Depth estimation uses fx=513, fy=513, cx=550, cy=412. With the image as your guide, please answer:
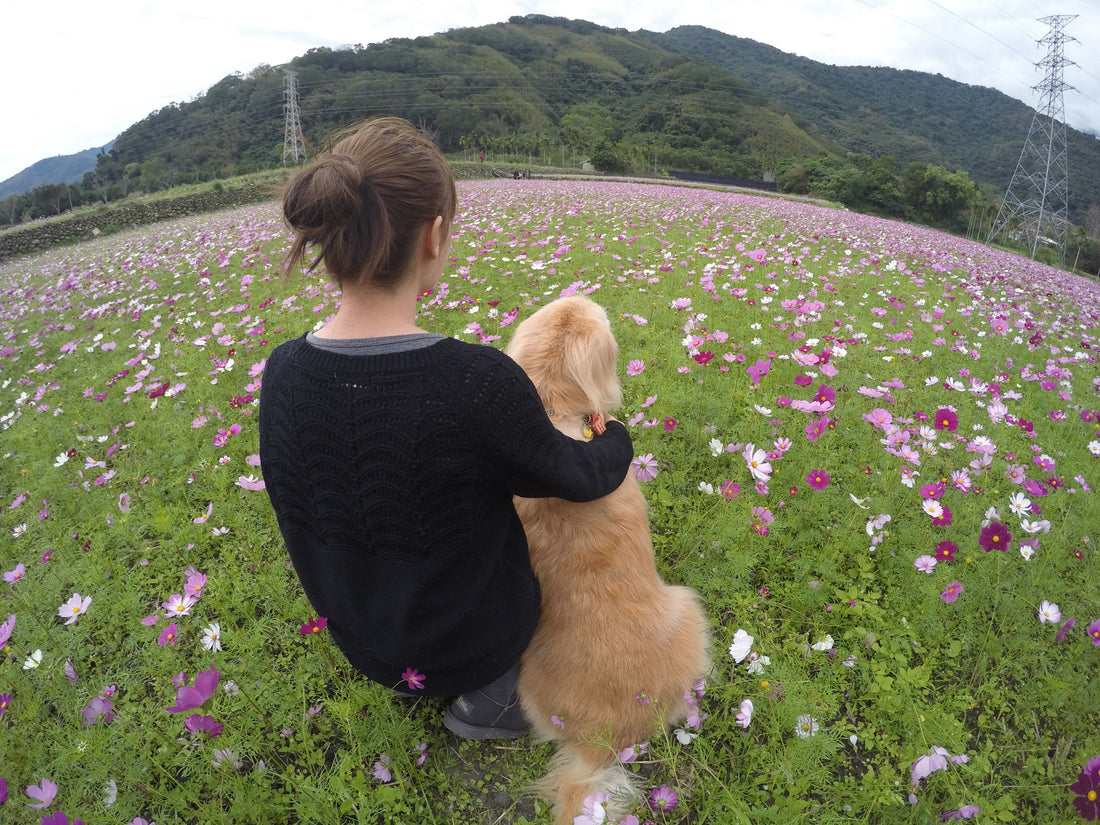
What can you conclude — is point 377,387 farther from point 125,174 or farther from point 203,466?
point 125,174

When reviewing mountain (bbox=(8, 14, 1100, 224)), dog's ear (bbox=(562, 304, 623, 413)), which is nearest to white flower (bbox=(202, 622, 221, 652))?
dog's ear (bbox=(562, 304, 623, 413))

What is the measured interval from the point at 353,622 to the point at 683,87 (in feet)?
364

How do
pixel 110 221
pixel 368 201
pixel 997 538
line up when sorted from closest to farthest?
pixel 368 201 < pixel 997 538 < pixel 110 221

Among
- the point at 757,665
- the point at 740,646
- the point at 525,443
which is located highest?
the point at 525,443

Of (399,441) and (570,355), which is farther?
(570,355)

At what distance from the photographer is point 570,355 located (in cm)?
179

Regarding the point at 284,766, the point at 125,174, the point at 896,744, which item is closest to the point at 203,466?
the point at 284,766

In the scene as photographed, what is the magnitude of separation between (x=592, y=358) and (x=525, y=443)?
0.56 metres

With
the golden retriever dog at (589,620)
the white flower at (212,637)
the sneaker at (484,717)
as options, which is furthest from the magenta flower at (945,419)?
the white flower at (212,637)

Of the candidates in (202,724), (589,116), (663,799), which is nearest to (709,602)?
(663,799)

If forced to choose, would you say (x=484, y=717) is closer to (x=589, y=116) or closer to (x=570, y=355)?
(x=570, y=355)

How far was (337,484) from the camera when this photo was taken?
1426mm

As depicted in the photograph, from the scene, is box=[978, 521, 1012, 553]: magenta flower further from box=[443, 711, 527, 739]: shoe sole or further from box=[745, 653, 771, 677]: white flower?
box=[443, 711, 527, 739]: shoe sole

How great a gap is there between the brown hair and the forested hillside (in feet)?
116
